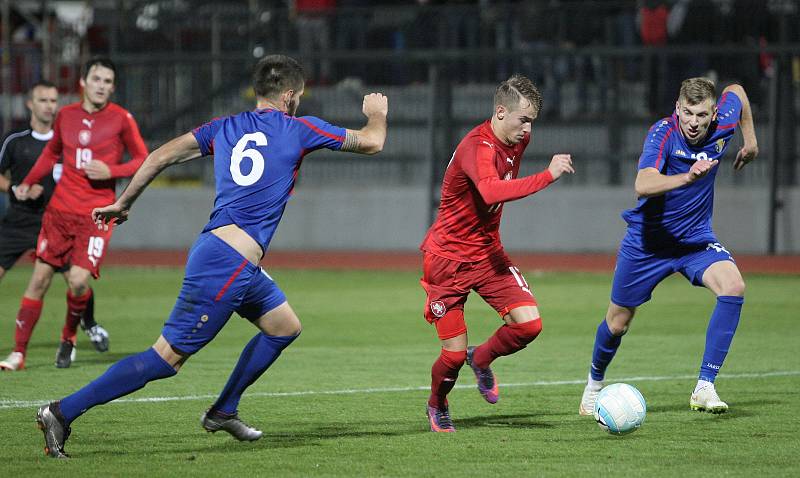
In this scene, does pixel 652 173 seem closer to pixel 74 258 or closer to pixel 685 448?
pixel 685 448

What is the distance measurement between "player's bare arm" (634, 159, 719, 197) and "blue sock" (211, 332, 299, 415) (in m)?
2.20

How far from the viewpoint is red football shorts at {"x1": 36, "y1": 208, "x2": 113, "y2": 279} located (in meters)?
9.83

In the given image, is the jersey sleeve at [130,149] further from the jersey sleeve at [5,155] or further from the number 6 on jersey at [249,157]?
the number 6 on jersey at [249,157]

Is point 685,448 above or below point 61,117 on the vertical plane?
below

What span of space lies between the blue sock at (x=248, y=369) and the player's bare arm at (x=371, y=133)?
109cm

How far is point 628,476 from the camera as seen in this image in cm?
593

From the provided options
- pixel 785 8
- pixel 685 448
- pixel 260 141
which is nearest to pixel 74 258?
pixel 260 141

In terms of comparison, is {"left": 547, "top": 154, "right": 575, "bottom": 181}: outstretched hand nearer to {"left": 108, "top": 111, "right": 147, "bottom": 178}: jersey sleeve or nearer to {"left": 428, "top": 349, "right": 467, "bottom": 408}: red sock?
{"left": 428, "top": 349, "right": 467, "bottom": 408}: red sock

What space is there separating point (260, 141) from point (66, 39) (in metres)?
18.2

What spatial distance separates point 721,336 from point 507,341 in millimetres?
1294

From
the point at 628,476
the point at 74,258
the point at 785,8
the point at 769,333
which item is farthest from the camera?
the point at 785,8

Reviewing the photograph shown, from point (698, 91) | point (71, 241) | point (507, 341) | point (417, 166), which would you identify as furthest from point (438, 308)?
point (417, 166)

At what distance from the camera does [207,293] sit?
6332mm

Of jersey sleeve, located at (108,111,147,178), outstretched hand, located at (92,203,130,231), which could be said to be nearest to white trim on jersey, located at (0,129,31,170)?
jersey sleeve, located at (108,111,147,178)
